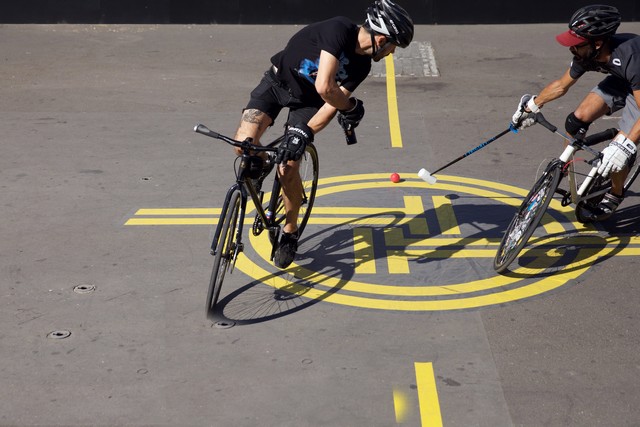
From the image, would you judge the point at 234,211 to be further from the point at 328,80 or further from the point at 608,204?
the point at 608,204

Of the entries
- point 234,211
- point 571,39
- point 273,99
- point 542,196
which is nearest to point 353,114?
point 273,99

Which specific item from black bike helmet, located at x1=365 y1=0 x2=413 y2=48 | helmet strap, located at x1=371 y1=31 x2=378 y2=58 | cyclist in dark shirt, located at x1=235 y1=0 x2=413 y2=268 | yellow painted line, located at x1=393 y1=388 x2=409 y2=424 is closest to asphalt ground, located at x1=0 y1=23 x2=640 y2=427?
yellow painted line, located at x1=393 y1=388 x2=409 y2=424

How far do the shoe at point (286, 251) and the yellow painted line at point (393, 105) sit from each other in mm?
3275

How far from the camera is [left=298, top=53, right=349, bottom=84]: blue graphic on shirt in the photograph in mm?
6432

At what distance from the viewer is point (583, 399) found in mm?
5035

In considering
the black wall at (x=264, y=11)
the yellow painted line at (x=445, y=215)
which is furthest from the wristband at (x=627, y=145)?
the black wall at (x=264, y=11)

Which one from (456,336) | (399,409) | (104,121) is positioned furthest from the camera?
(104,121)

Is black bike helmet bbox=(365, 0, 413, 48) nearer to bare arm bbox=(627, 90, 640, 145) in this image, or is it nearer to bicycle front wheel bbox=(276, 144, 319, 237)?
bicycle front wheel bbox=(276, 144, 319, 237)

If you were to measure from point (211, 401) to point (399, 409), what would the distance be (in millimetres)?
1056

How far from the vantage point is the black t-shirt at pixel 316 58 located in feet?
20.3

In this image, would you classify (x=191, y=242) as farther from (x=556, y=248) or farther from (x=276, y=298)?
(x=556, y=248)

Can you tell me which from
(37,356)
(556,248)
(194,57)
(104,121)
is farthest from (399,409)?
(194,57)

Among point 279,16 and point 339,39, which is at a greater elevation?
point 339,39

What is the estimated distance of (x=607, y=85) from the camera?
289 inches
